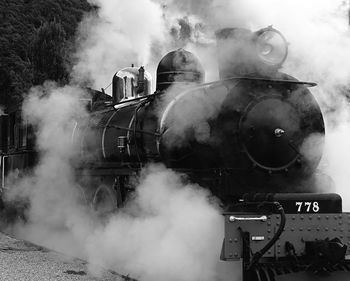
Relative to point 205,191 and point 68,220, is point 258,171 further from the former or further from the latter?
point 68,220

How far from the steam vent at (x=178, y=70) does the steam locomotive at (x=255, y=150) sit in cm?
1

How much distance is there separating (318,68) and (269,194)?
1.99 metres

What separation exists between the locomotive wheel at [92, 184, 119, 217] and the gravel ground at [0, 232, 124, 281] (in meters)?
0.69

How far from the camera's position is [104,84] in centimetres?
1192

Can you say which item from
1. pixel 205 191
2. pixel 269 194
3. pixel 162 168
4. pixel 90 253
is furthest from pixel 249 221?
pixel 90 253

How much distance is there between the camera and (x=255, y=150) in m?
5.10

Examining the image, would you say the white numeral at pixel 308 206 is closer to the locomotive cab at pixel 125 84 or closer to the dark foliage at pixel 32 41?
the locomotive cab at pixel 125 84

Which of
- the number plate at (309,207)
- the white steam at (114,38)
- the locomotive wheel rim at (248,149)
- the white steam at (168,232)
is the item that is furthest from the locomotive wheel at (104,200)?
the white steam at (114,38)

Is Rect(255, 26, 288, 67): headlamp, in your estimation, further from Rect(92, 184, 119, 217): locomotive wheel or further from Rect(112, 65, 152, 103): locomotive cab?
Rect(112, 65, 152, 103): locomotive cab

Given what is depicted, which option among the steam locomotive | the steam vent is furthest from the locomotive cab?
the steam locomotive

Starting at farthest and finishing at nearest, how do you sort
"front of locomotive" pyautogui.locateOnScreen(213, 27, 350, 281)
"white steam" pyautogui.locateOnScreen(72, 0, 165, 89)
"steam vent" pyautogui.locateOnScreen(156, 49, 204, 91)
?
"white steam" pyautogui.locateOnScreen(72, 0, 165, 89), "steam vent" pyautogui.locateOnScreen(156, 49, 204, 91), "front of locomotive" pyautogui.locateOnScreen(213, 27, 350, 281)

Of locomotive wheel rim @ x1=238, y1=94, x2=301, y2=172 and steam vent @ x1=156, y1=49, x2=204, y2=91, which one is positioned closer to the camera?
locomotive wheel rim @ x1=238, y1=94, x2=301, y2=172

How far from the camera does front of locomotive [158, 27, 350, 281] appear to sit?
4.70 meters

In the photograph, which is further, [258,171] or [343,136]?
[343,136]
